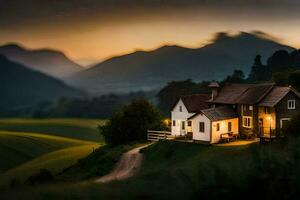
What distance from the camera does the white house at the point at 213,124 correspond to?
123 feet

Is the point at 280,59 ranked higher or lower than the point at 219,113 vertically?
higher

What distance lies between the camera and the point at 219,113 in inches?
1544

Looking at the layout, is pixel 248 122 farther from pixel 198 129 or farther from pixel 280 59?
pixel 280 59

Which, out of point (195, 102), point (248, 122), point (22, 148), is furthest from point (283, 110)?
point (22, 148)

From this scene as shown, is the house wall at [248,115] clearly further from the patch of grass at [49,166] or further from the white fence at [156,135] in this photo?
the patch of grass at [49,166]

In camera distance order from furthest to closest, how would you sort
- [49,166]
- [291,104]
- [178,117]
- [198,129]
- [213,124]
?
[178,117], [49,166], [291,104], [198,129], [213,124]

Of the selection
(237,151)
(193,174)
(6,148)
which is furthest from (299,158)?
(6,148)

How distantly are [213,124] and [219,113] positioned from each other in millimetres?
2186

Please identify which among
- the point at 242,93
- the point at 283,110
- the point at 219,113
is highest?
the point at 242,93

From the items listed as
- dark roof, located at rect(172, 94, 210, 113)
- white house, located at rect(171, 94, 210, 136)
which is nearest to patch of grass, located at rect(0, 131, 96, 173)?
white house, located at rect(171, 94, 210, 136)

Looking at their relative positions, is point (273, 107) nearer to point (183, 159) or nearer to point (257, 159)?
point (183, 159)

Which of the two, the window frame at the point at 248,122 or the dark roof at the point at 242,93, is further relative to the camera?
the dark roof at the point at 242,93

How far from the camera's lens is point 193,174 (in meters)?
8.03

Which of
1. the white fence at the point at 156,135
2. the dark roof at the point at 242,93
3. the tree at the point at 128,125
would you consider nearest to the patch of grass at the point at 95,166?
the white fence at the point at 156,135
